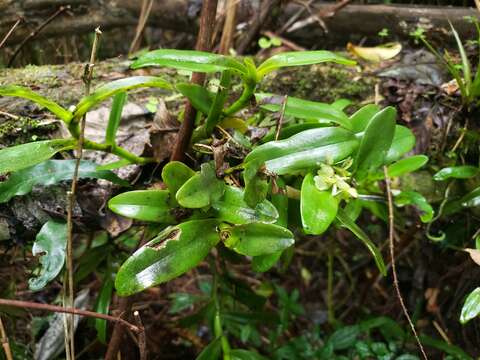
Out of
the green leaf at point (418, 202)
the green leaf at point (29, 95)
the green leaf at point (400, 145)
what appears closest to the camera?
the green leaf at point (29, 95)

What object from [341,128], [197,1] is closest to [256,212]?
[341,128]

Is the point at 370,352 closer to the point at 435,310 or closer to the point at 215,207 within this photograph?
the point at 435,310

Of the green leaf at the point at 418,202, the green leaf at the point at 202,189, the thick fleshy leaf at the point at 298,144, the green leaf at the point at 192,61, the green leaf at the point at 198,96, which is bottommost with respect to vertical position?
the green leaf at the point at 418,202

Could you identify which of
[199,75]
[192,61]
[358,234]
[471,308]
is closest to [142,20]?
[199,75]

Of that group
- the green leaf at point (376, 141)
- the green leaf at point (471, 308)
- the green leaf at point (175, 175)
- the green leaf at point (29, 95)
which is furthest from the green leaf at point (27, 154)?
the green leaf at point (471, 308)

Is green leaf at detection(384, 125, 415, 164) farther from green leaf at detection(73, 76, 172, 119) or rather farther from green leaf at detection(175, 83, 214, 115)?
green leaf at detection(73, 76, 172, 119)

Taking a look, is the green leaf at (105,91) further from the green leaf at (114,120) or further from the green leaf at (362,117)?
the green leaf at (362,117)

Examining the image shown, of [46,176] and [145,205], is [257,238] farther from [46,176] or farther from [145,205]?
[46,176]
